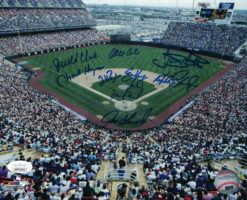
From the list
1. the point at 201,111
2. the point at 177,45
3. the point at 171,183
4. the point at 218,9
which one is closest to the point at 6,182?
the point at 171,183

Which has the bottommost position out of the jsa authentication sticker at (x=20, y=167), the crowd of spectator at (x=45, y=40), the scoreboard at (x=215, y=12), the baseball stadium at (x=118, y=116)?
the jsa authentication sticker at (x=20, y=167)

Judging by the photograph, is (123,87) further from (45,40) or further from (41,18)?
(41,18)

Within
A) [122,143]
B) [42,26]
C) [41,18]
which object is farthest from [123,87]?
[41,18]

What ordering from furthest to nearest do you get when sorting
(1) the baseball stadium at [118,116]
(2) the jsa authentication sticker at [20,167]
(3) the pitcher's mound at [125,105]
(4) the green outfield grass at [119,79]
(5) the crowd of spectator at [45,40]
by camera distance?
1. (5) the crowd of spectator at [45,40]
2. (3) the pitcher's mound at [125,105]
3. (4) the green outfield grass at [119,79]
4. (1) the baseball stadium at [118,116]
5. (2) the jsa authentication sticker at [20,167]

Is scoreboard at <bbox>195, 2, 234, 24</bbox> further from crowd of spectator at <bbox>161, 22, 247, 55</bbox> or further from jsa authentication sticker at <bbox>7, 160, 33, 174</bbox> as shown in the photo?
jsa authentication sticker at <bbox>7, 160, 33, 174</bbox>

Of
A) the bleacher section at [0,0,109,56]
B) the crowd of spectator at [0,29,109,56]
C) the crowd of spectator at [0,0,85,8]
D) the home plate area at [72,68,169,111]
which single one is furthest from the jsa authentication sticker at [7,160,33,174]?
the crowd of spectator at [0,0,85,8]

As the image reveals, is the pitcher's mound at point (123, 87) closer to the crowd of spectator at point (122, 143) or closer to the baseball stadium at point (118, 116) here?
the baseball stadium at point (118, 116)

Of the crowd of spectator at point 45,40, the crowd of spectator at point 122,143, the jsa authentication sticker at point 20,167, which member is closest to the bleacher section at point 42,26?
the crowd of spectator at point 45,40

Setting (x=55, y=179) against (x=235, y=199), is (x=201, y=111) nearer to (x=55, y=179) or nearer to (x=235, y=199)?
(x=235, y=199)
